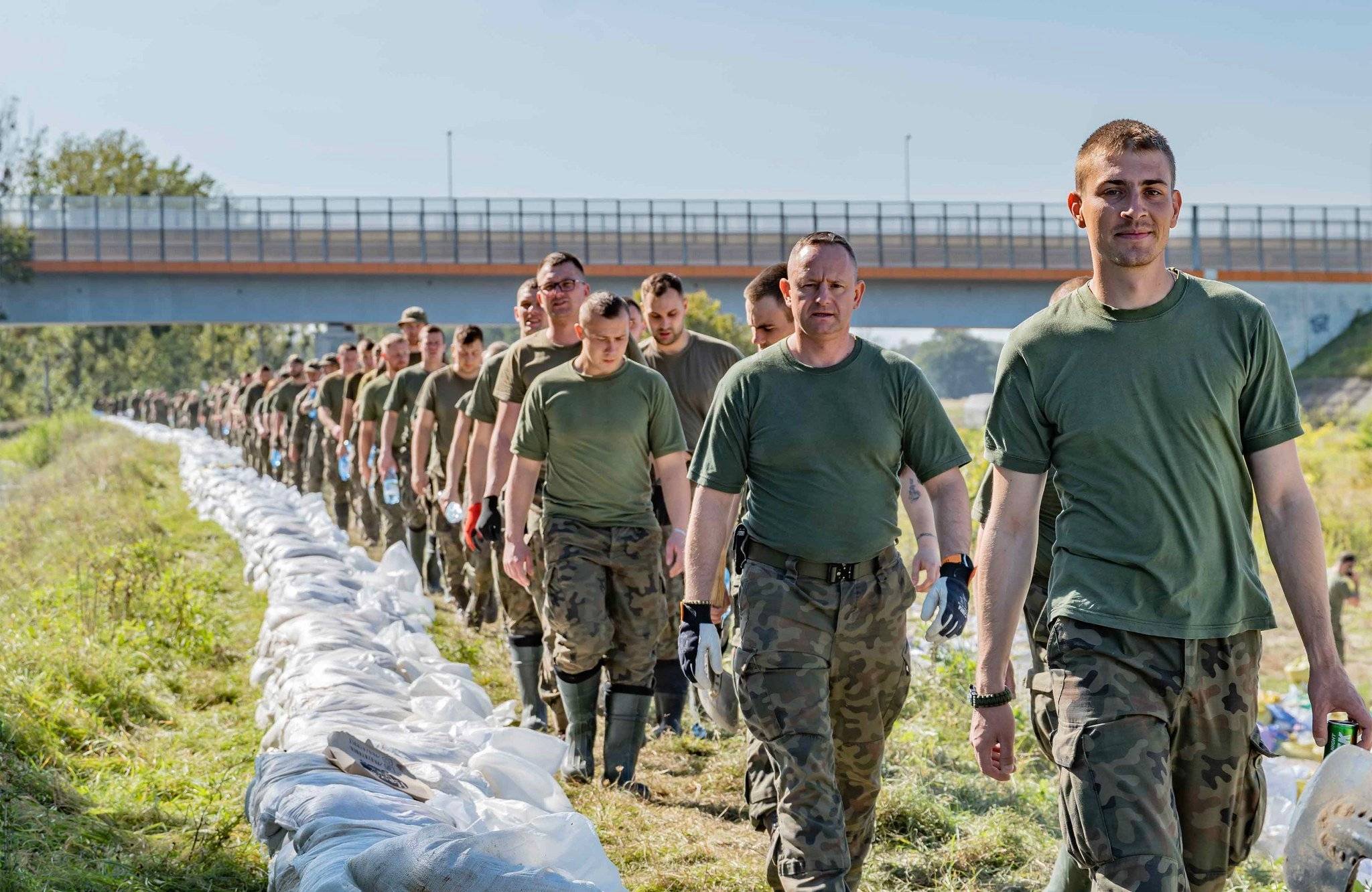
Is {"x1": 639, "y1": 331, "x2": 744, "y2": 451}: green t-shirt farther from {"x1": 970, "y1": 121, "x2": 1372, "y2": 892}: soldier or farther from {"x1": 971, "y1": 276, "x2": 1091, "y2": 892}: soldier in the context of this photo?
{"x1": 970, "y1": 121, "x2": 1372, "y2": 892}: soldier

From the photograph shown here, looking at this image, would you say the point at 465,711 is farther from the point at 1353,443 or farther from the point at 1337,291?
the point at 1337,291

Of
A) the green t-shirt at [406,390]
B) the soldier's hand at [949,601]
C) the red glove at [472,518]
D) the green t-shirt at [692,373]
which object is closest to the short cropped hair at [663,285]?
the green t-shirt at [692,373]

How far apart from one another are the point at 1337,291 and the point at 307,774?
179 ft

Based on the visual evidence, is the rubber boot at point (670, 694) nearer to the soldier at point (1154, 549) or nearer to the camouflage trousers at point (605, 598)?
the camouflage trousers at point (605, 598)

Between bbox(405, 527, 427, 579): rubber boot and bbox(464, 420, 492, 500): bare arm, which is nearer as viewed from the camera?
bbox(464, 420, 492, 500): bare arm

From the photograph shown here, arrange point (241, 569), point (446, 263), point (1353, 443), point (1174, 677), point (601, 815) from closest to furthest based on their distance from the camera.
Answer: point (1174, 677) → point (601, 815) → point (241, 569) → point (1353, 443) → point (446, 263)

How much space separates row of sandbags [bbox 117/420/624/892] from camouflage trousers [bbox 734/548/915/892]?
0.55 m

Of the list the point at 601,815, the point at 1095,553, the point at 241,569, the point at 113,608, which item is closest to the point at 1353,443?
the point at 241,569

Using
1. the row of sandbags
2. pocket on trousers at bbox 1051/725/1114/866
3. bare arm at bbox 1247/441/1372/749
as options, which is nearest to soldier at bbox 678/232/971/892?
the row of sandbags

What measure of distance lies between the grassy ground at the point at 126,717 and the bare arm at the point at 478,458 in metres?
1.51

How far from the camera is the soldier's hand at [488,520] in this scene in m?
7.71

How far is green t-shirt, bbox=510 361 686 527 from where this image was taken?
6.98 metres

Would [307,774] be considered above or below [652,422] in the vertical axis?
below

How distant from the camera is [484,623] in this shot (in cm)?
1141
